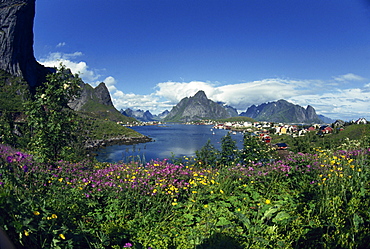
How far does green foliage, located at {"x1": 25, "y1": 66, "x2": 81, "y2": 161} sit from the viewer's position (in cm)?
751

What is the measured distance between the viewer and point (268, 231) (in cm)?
370

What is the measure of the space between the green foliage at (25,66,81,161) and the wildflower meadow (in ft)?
6.77

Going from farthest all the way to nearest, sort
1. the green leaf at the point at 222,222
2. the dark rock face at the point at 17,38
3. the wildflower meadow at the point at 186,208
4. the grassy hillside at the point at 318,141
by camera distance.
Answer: the dark rock face at the point at 17,38 → the grassy hillside at the point at 318,141 → the green leaf at the point at 222,222 → the wildflower meadow at the point at 186,208

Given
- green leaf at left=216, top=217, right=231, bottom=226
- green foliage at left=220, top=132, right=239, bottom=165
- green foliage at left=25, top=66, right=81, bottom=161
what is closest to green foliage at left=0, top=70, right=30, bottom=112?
green foliage at left=25, top=66, right=81, bottom=161

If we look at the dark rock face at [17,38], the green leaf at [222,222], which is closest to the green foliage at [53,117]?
the green leaf at [222,222]

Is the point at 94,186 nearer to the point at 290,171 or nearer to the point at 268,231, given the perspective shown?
the point at 268,231

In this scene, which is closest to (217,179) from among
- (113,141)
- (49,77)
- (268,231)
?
(268,231)

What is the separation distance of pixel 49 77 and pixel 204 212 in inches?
298

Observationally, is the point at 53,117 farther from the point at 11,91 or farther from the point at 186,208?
the point at 11,91

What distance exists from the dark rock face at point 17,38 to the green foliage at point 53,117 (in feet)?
445

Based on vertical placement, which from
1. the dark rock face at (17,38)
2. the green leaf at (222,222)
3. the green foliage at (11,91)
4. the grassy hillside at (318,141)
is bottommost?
the green leaf at (222,222)

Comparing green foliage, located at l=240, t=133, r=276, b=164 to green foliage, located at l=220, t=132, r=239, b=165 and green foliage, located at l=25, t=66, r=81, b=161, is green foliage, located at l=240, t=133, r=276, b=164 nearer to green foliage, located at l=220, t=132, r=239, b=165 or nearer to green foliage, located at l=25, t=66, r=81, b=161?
green foliage, located at l=220, t=132, r=239, b=165

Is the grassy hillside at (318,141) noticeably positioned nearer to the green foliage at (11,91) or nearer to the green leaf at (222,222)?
the green leaf at (222,222)

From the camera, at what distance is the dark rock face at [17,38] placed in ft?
382
